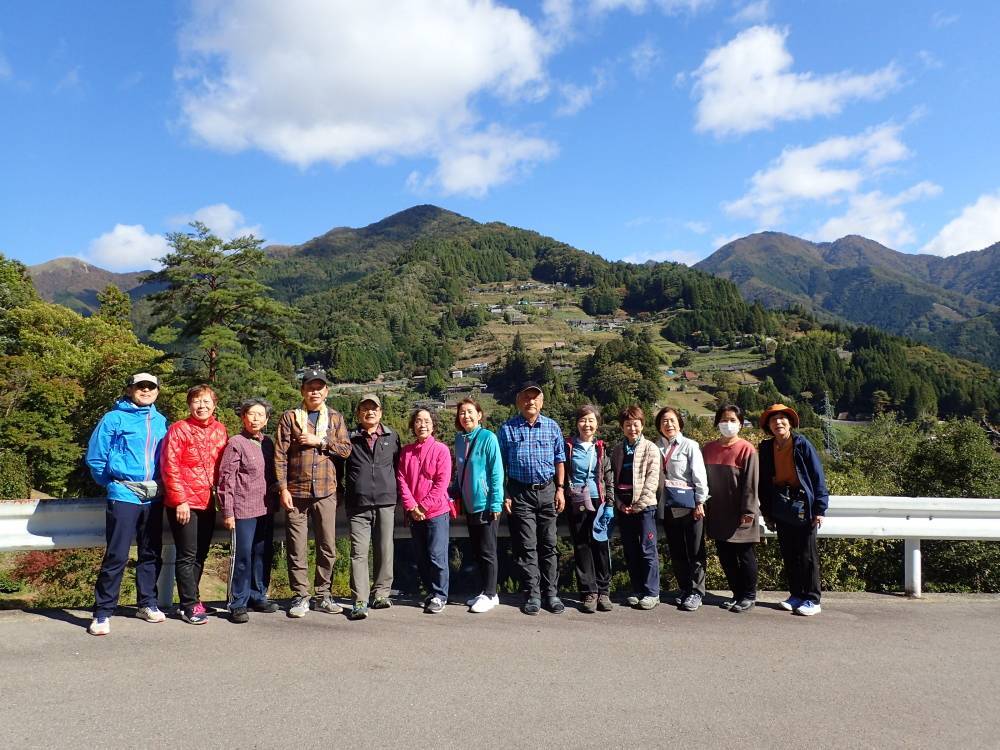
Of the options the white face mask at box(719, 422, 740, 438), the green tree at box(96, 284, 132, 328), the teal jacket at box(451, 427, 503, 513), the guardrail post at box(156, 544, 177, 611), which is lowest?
the guardrail post at box(156, 544, 177, 611)

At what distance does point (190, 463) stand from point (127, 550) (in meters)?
0.70

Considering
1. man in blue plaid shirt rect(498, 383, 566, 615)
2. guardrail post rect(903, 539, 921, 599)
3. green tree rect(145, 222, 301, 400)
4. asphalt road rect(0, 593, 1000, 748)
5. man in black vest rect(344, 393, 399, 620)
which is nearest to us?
asphalt road rect(0, 593, 1000, 748)

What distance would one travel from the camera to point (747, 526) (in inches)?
192

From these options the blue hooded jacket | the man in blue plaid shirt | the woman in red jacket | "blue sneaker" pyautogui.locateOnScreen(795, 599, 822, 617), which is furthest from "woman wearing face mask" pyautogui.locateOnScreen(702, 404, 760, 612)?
the blue hooded jacket

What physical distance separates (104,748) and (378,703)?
3.90 ft

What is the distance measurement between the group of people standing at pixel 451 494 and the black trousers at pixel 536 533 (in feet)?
0.05

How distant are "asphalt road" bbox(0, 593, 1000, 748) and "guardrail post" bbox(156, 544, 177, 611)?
24 cm

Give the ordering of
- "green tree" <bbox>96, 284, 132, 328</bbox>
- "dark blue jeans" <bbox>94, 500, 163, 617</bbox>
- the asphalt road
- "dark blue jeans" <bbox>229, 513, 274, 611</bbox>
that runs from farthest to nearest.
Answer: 1. "green tree" <bbox>96, 284, 132, 328</bbox>
2. "dark blue jeans" <bbox>229, 513, 274, 611</bbox>
3. "dark blue jeans" <bbox>94, 500, 163, 617</bbox>
4. the asphalt road

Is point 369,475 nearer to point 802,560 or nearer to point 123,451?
point 123,451

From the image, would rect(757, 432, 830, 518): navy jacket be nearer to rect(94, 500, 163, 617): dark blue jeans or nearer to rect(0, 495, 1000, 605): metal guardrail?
rect(0, 495, 1000, 605): metal guardrail

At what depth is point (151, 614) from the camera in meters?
4.40

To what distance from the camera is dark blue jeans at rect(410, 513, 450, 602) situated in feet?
16.1

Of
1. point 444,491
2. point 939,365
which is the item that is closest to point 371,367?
point 939,365

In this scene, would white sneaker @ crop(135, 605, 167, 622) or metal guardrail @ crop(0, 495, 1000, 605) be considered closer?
white sneaker @ crop(135, 605, 167, 622)
